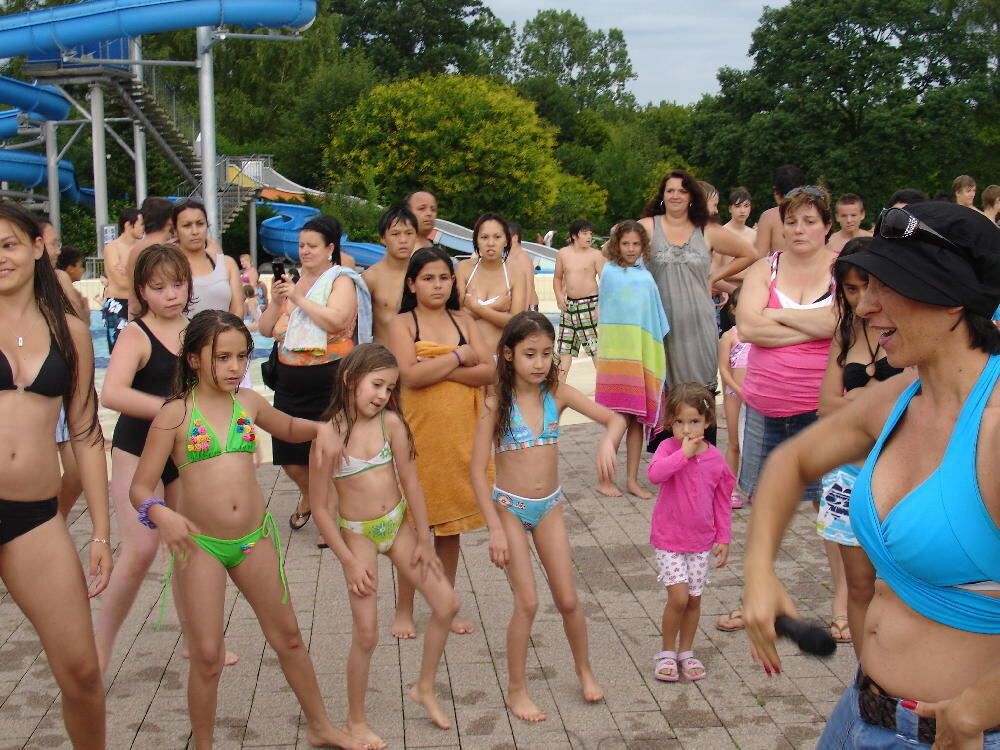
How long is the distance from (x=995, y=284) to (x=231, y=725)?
335 centimetres

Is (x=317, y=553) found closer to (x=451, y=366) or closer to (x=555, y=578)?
(x=451, y=366)

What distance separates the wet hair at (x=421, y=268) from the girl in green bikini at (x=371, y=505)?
41.1 inches

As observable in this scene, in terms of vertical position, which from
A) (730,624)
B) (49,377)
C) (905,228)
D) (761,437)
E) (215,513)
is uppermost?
(905,228)

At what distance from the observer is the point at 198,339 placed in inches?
157

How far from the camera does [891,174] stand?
4447cm

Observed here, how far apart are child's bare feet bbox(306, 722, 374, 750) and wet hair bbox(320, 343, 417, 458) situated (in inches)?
43.2

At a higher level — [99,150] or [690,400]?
[690,400]

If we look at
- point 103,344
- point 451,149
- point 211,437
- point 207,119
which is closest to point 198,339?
point 211,437

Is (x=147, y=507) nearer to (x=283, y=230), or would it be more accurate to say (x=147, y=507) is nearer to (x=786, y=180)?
(x=786, y=180)

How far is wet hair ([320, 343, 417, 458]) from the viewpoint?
436 centimetres

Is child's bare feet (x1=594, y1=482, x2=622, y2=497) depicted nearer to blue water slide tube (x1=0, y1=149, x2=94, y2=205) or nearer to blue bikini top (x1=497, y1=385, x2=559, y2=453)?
blue bikini top (x1=497, y1=385, x2=559, y2=453)

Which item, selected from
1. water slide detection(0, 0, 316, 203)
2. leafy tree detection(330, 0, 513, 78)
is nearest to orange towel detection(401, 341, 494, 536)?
water slide detection(0, 0, 316, 203)

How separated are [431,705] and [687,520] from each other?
133cm

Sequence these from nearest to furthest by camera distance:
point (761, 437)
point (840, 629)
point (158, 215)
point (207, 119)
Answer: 1. point (840, 629)
2. point (761, 437)
3. point (158, 215)
4. point (207, 119)
